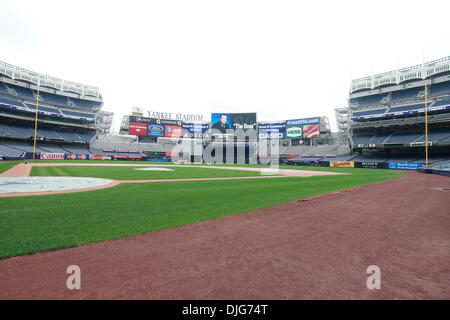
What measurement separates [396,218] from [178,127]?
198ft

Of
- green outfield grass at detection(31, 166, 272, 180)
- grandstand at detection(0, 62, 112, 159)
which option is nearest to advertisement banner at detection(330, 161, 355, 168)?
green outfield grass at detection(31, 166, 272, 180)

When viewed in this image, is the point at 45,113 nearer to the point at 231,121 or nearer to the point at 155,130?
the point at 155,130

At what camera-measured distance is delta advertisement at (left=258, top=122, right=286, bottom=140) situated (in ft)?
191

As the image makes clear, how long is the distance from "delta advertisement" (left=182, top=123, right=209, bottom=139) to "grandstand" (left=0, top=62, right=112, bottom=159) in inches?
1001

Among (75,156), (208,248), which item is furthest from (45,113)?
(208,248)

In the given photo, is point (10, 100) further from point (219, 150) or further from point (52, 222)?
point (52, 222)

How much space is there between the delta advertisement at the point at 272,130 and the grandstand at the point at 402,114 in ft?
57.1

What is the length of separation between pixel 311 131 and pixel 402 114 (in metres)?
18.7

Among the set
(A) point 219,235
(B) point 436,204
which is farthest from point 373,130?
(A) point 219,235

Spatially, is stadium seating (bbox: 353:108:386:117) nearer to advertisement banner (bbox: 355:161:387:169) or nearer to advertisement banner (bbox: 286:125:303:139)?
advertisement banner (bbox: 355:161:387:169)

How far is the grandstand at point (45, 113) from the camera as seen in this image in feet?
135

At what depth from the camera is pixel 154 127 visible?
58.8 meters

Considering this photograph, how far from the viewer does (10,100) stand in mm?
42062

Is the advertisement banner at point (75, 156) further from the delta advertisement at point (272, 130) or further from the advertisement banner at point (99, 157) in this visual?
the delta advertisement at point (272, 130)
